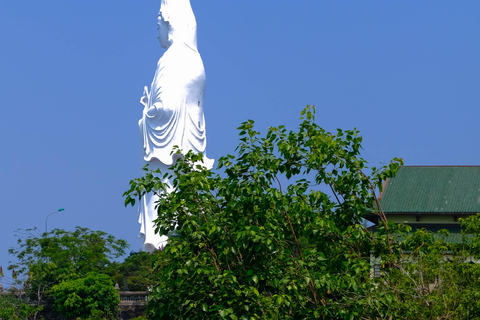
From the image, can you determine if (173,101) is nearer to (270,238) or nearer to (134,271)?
(134,271)

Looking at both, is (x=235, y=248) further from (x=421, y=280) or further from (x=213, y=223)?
(x=421, y=280)

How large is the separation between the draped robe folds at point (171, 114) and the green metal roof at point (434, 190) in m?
7.30

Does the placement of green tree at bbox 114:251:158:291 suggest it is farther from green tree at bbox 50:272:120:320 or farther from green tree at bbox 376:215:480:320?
green tree at bbox 376:215:480:320

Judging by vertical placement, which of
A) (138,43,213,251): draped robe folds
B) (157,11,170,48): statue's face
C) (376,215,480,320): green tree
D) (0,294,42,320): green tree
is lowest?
(376,215,480,320): green tree

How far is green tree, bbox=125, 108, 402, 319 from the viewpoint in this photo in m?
10.3

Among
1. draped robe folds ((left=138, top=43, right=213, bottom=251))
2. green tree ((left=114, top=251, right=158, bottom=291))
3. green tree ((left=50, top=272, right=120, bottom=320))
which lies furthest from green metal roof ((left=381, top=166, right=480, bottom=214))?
draped robe folds ((left=138, top=43, right=213, bottom=251))

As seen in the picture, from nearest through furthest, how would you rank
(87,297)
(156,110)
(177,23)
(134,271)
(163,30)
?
(87,297), (134,271), (156,110), (177,23), (163,30)

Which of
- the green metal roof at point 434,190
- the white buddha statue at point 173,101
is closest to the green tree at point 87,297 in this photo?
the white buddha statue at point 173,101

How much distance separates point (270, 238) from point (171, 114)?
21.0 meters

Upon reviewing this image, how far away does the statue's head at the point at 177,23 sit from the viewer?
31.7m

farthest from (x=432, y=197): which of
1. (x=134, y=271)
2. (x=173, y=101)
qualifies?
(x=173, y=101)

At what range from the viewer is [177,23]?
31.6 metres

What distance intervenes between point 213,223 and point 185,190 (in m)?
0.56

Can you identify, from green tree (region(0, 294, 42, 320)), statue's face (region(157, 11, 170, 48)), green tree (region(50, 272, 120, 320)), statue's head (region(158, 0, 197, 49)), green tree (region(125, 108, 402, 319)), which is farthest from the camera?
statue's face (region(157, 11, 170, 48))
